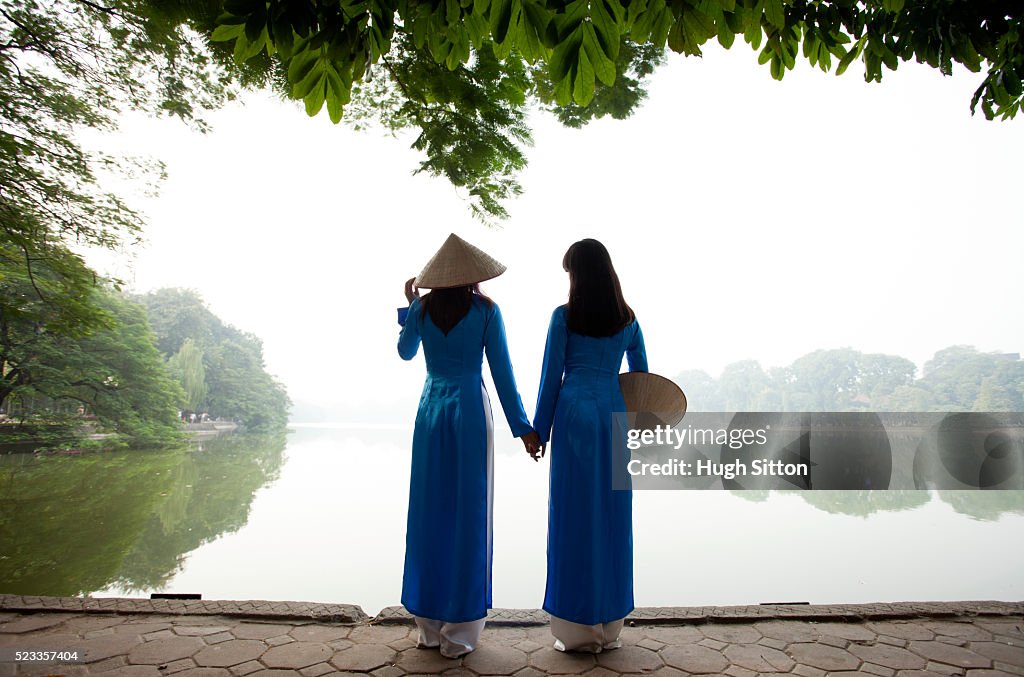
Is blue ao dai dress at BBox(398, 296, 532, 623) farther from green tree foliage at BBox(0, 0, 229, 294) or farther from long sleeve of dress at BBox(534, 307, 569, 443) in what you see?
green tree foliage at BBox(0, 0, 229, 294)

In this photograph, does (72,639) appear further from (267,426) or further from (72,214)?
(267,426)

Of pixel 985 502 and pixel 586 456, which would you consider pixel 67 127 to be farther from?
pixel 985 502

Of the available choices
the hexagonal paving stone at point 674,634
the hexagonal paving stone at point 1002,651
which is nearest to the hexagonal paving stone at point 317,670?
the hexagonal paving stone at point 674,634

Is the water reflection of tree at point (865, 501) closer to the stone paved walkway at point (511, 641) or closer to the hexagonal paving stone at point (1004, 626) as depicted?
the hexagonal paving stone at point (1004, 626)

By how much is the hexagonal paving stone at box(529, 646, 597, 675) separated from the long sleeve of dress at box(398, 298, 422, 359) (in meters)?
1.32

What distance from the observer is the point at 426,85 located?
2.89 meters

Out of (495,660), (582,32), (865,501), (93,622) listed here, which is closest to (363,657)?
(495,660)

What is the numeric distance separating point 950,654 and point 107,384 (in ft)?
46.4

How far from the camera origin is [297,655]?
6.31 feet

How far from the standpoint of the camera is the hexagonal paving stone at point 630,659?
6.09 ft

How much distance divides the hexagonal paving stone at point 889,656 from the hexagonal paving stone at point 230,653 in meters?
2.27

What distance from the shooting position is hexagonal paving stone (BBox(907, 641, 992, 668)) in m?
1.93

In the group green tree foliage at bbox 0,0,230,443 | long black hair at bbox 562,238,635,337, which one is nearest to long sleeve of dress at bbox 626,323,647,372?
long black hair at bbox 562,238,635,337

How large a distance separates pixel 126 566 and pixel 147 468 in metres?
6.58
